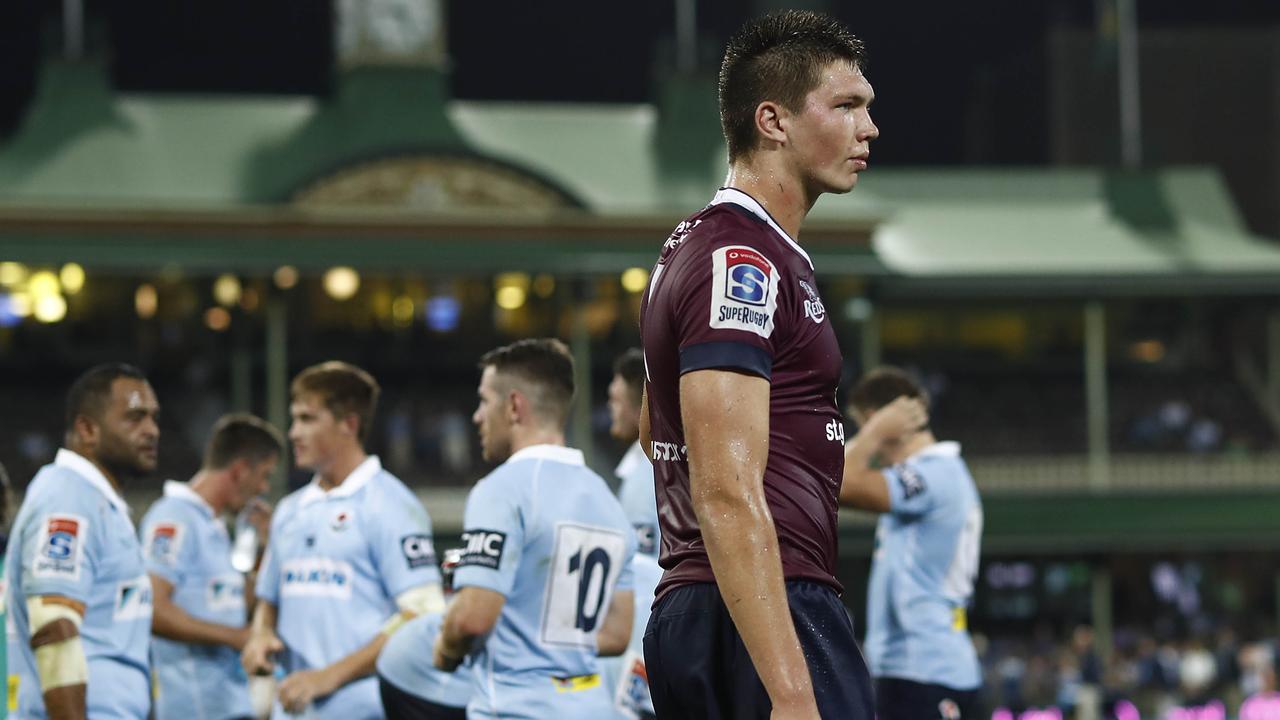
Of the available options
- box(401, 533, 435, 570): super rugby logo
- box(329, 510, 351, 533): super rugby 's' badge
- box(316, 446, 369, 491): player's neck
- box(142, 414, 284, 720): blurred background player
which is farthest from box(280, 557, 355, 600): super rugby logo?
box(142, 414, 284, 720): blurred background player

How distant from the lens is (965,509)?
28.7ft

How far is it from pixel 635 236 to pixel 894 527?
74.0ft

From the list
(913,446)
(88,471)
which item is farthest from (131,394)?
(913,446)

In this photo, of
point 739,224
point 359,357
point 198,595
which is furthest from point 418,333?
point 739,224

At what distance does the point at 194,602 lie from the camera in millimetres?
9070

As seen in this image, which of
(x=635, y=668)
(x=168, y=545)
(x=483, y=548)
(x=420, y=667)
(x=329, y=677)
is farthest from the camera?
(x=168, y=545)

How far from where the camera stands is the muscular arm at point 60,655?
20.7ft

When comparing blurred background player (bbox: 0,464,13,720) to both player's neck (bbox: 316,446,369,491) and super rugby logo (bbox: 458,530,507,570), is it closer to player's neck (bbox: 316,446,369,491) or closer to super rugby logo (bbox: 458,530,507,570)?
player's neck (bbox: 316,446,369,491)

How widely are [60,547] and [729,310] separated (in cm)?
399

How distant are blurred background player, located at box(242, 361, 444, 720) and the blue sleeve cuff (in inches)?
157

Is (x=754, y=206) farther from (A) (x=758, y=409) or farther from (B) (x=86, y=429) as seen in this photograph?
(B) (x=86, y=429)

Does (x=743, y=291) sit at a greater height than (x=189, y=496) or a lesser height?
greater

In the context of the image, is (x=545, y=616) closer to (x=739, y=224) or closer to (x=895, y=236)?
(x=739, y=224)

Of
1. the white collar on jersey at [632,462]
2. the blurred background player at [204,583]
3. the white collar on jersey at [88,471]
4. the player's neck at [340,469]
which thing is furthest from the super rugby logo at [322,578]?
the white collar on jersey at [632,462]
